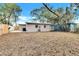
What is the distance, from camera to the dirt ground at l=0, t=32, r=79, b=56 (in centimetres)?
184

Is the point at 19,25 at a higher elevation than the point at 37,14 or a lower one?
lower

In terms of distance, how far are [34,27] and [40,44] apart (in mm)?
196

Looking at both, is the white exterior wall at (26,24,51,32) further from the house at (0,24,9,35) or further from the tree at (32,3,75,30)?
the house at (0,24,9,35)

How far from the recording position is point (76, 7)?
1.89 metres

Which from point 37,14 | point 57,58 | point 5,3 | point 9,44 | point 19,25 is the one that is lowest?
point 57,58

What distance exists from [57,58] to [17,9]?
0.67m

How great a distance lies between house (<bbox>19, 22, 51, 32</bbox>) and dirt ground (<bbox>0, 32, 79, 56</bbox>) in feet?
0.14

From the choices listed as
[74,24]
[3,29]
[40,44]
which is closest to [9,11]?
[3,29]

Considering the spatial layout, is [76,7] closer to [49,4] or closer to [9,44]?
[49,4]

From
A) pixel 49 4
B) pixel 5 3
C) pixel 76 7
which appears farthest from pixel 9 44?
pixel 76 7

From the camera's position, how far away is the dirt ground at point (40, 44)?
1.84 m

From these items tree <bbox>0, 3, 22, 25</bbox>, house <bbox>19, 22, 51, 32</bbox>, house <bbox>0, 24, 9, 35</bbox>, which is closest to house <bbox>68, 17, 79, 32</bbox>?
house <bbox>19, 22, 51, 32</bbox>

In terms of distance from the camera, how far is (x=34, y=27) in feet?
6.29

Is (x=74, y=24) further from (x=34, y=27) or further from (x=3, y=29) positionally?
(x=3, y=29)
